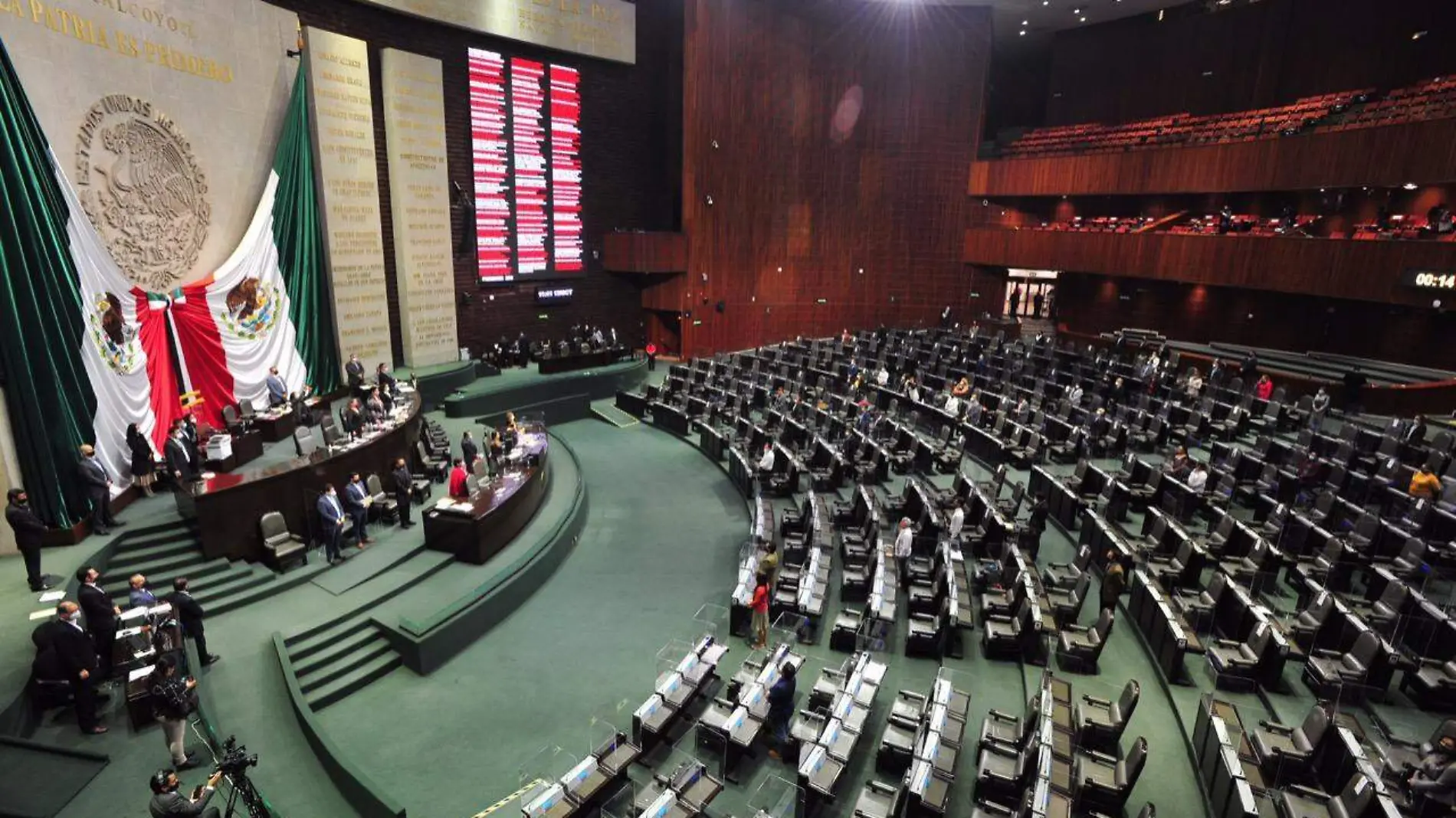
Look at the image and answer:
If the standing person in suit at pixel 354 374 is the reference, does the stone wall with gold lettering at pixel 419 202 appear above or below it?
above

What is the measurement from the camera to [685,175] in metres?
25.8

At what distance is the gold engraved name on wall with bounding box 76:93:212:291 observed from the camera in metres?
11.5

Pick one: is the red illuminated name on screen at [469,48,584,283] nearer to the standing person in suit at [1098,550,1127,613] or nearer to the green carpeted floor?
the green carpeted floor

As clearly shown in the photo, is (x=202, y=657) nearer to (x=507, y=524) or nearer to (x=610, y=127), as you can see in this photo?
(x=507, y=524)

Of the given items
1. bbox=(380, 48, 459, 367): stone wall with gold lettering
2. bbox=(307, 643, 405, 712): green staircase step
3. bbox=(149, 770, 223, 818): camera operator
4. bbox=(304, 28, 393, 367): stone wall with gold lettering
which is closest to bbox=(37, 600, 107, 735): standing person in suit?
bbox=(307, 643, 405, 712): green staircase step

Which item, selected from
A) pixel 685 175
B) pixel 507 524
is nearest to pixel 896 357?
pixel 685 175

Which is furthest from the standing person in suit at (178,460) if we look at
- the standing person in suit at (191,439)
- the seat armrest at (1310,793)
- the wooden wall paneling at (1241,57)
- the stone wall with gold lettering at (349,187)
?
the wooden wall paneling at (1241,57)

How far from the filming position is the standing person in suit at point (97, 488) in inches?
384

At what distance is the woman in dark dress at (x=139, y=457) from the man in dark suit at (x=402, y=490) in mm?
3431

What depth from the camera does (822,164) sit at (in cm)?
2831

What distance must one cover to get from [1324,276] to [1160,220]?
19.9 feet

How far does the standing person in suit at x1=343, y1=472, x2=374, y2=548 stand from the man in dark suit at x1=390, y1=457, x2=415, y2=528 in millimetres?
608

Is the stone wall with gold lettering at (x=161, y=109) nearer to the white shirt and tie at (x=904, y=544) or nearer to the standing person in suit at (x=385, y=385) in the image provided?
the standing person in suit at (x=385, y=385)

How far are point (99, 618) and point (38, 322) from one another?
484cm
